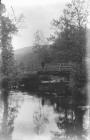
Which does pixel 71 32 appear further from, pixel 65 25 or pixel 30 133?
pixel 30 133

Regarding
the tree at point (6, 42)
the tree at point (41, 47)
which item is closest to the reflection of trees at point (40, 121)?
the tree at point (6, 42)

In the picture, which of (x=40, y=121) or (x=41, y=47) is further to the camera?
(x=41, y=47)

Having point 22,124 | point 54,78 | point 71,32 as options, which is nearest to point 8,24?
point 71,32

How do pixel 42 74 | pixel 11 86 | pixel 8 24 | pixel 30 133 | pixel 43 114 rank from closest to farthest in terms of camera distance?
pixel 30 133
pixel 43 114
pixel 8 24
pixel 11 86
pixel 42 74

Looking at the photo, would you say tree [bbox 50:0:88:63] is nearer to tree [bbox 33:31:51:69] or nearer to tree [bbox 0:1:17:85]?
tree [bbox 0:1:17:85]

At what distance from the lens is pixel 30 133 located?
10633 mm

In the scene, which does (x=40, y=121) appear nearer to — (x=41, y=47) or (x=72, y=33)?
(x=72, y=33)

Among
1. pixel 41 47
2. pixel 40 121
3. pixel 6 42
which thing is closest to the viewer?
pixel 40 121

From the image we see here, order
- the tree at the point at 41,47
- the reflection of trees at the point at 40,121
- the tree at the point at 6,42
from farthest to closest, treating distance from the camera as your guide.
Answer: the tree at the point at 41,47, the tree at the point at 6,42, the reflection of trees at the point at 40,121

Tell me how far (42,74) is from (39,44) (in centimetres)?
4488

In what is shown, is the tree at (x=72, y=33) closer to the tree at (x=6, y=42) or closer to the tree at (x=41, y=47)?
the tree at (x=6, y=42)

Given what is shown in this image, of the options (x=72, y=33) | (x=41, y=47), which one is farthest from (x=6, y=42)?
(x=41, y=47)

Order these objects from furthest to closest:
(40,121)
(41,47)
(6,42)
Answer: (41,47)
(6,42)
(40,121)

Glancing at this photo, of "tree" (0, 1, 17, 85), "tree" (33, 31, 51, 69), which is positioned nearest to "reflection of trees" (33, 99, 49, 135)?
"tree" (0, 1, 17, 85)
